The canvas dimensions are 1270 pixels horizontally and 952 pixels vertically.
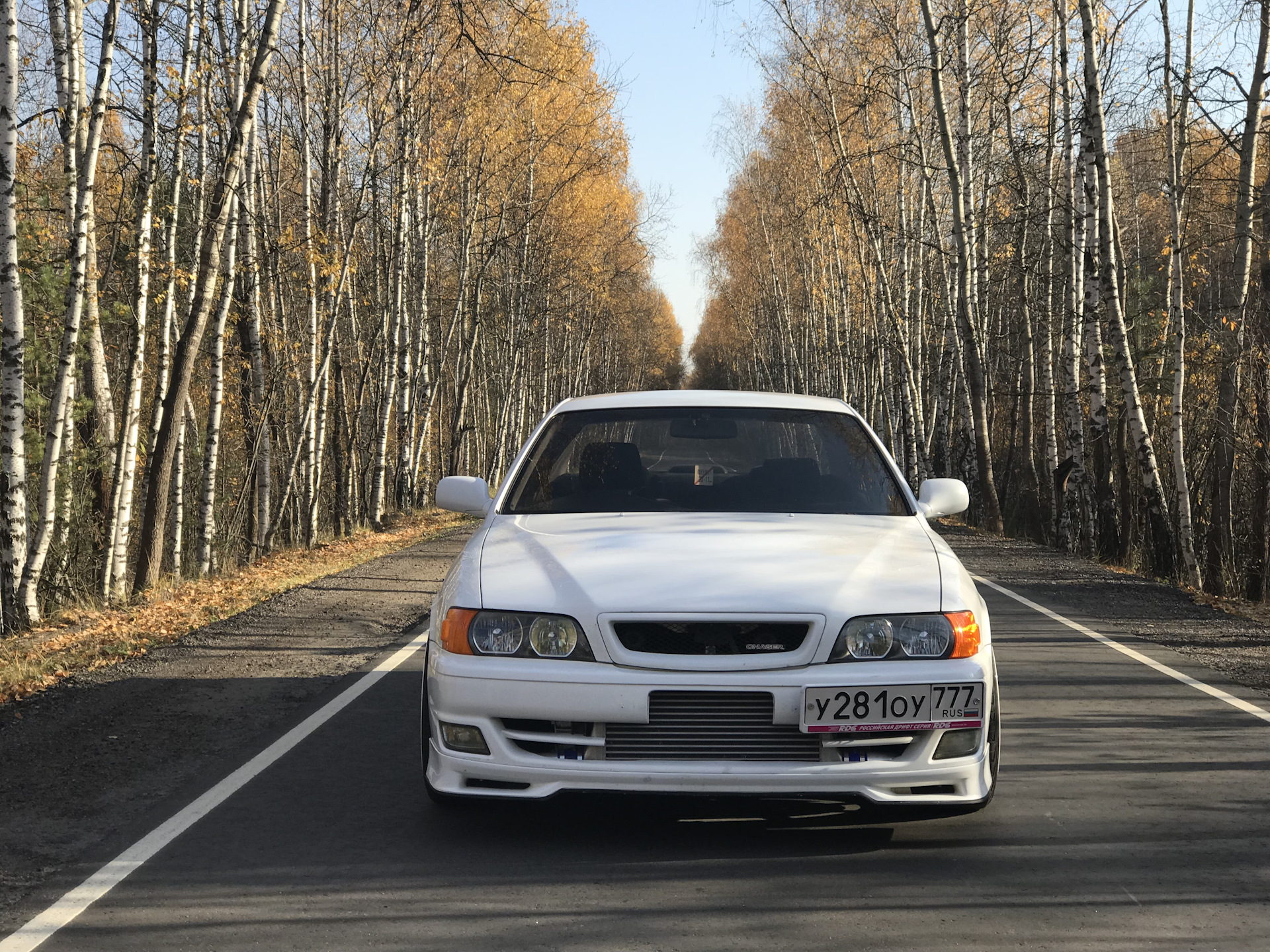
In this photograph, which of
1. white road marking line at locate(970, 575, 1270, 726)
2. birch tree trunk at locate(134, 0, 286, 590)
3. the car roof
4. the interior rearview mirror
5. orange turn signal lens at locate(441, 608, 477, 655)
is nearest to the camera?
orange turn signal lens at locate(441, 608, 477, 655)

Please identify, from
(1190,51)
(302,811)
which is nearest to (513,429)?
(1190,51)

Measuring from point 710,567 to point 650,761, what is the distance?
0.78 metres

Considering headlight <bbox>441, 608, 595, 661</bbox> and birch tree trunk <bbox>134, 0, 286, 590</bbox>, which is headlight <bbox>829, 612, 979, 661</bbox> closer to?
headlight <bbox>441, 608, 595, 661</bbox>

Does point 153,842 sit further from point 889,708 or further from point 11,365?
point 11,365

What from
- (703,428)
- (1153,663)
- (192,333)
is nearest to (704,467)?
(703,428)

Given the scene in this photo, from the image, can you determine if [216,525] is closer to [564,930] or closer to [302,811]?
[302,811]

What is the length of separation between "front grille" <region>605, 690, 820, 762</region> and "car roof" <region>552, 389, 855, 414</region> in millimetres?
2356

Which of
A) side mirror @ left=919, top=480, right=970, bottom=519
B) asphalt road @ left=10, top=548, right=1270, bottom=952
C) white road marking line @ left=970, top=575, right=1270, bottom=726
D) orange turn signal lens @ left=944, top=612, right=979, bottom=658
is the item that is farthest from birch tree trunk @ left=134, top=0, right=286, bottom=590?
orange turn signal lens @ left=944, top=612, right=979, bottom=658

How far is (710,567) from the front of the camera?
15.7 ft

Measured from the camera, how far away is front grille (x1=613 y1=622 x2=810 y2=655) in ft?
14.6

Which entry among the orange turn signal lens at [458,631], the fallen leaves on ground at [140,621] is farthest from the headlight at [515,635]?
the fallen leaves on ground at [140,621]

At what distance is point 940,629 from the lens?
4.56 m

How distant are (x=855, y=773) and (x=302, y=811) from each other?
2197mm

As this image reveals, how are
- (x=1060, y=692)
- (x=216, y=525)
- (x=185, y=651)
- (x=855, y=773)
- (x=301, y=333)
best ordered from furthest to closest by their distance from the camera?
(x=301, y=333) < (x=216, y=525) < (x=185, y=651) < (x=1060, y=692) < (x=855, y=773)
